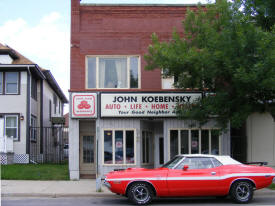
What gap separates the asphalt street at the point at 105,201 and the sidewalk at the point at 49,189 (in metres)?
0.39

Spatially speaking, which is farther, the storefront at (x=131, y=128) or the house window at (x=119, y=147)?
the house window at (x=119, y=147)

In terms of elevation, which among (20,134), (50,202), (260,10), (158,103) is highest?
(260,10)

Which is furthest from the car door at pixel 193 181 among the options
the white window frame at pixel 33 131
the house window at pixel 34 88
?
the house window at pixel 34 88

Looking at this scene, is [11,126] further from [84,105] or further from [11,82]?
[84,105]

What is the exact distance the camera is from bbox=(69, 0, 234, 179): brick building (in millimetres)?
17109

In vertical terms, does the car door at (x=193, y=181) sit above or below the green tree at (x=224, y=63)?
below

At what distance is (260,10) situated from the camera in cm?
1450

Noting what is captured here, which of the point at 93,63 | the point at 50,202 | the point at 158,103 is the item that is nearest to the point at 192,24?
the point at 158,103

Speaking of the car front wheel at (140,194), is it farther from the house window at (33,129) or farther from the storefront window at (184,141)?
the house window at (33,129)

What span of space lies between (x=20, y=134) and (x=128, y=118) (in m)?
8.70

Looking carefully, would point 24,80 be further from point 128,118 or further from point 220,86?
point 220,86

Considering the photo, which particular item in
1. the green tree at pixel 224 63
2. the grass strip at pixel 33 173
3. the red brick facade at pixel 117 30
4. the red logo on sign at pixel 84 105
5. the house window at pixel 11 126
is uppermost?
the red brick facade at pixel 117 30

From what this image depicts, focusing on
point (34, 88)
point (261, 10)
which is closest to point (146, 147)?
point (261, 10)

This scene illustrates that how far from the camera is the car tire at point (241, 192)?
11.6m
